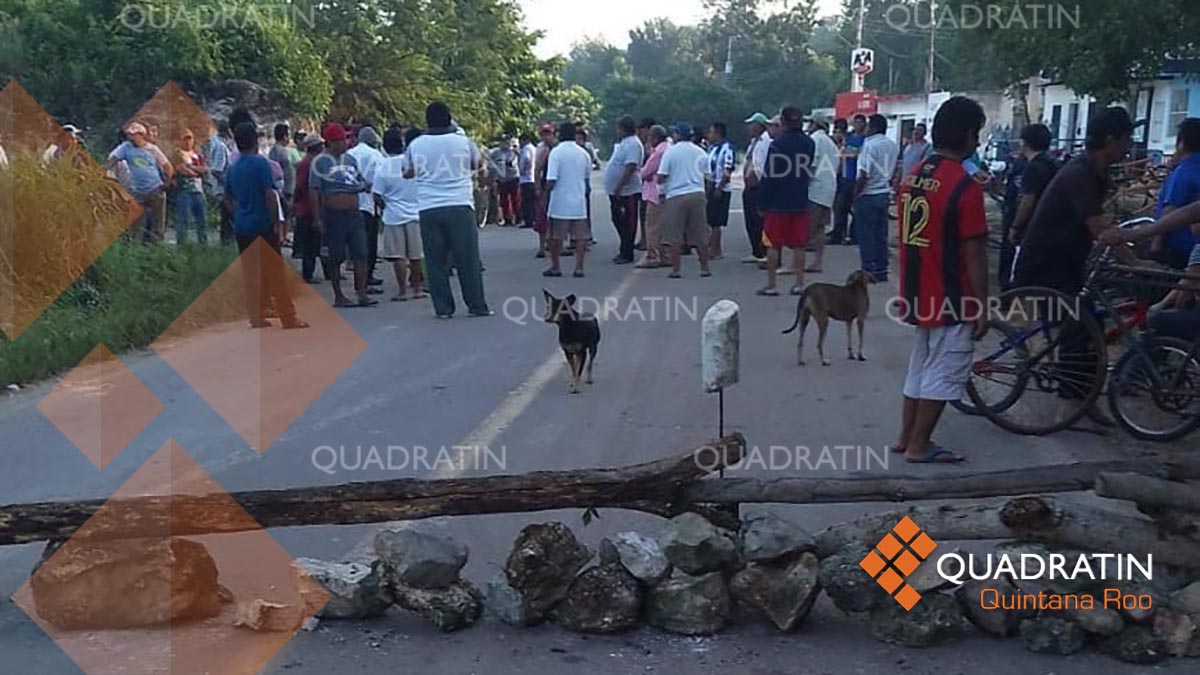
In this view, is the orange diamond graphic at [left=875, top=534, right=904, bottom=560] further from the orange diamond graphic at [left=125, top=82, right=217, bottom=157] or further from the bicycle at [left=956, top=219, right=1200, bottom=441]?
the orange diamond graphic at [left=125, top=82, right=217, bottom=157]

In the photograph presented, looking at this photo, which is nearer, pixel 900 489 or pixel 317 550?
pixel 900 489

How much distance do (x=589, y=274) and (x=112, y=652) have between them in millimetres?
10916

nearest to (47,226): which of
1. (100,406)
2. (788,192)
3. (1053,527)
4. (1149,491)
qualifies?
(100,406)

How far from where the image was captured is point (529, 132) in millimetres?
28922

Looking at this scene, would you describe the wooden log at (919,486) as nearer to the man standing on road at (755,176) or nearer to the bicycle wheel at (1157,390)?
the bicycle wheel at (1157,390)

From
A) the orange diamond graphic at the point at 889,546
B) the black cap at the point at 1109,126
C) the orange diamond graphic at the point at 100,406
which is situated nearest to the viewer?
the orange diamond graphic at the point at 889,546

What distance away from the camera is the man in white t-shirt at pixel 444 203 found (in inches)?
451

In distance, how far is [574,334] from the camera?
8.71 m

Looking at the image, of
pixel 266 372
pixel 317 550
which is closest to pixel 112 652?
pixel 317 550

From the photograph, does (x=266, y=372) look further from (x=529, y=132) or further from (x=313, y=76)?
(x=529, y=132)

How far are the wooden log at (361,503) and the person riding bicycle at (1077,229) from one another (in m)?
3.43

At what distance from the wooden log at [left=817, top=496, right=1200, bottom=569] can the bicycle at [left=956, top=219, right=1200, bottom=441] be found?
2.59m

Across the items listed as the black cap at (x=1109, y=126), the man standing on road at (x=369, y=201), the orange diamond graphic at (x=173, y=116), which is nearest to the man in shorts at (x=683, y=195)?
the man standing on road at (x=369, y=201)

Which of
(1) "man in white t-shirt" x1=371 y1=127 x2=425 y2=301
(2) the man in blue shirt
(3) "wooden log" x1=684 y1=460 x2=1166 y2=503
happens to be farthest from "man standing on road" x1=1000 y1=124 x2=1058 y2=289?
(2) the man in blue shirt
